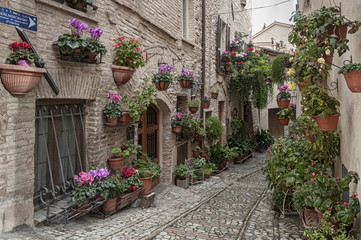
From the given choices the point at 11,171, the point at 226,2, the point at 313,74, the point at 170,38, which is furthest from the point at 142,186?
the point at 226,2

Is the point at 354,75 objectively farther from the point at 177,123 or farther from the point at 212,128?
the point at 212,128

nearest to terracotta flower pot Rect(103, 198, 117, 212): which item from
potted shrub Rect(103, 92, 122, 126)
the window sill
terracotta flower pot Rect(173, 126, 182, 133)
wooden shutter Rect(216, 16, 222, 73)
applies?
potted shrub Rect(103, 92, 122, 126)

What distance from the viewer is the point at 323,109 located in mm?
3598

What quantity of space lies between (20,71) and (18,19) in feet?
2.12

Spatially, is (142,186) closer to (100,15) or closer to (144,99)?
(144,99)

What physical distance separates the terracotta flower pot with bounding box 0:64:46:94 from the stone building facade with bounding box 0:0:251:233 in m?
0.09

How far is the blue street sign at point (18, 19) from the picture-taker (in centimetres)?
321

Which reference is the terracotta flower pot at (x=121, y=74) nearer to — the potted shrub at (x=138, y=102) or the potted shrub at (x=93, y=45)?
the potted shrub at (x=138, y=102)

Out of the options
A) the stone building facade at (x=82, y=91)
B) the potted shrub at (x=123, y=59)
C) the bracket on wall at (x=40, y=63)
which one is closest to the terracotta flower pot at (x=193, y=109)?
the stone building facade at (x=82, y=91)

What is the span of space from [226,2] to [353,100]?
390 inches

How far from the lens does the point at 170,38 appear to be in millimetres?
7605

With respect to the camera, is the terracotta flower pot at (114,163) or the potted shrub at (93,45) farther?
the terracotta flower pot at (114,163)

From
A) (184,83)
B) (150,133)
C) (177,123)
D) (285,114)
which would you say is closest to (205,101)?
(184,83)

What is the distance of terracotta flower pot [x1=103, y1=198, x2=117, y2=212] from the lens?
14.7ft
